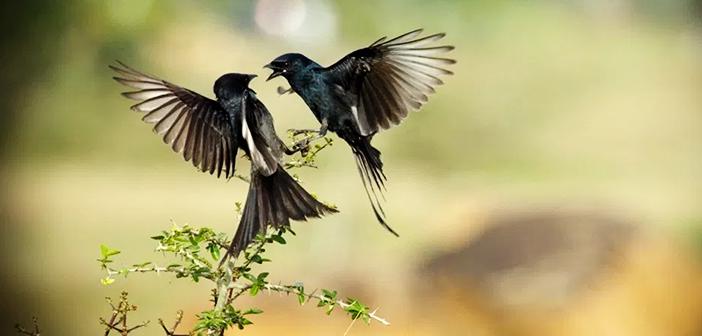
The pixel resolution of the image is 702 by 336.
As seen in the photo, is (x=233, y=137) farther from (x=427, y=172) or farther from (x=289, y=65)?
(x=427, y=172)

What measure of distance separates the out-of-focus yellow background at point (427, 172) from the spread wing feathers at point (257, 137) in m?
0.92

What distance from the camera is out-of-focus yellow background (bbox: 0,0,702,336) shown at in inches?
86.7

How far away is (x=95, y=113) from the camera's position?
2.21 meters

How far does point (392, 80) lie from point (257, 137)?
0.22 m

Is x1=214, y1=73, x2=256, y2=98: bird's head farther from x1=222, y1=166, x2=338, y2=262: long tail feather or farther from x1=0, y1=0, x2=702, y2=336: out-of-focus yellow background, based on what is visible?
x1=0, y1=0, x2=702, y2=336: out-of-focus yellow background

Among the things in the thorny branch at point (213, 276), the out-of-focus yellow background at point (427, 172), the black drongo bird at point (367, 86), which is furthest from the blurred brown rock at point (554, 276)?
the thorny branch at point (213, 276)

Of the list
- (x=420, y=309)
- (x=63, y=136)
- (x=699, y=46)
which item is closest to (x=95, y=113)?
(x=63, y=136)

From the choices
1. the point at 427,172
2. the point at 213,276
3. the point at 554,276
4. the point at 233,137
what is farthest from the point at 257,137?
the point at 554,276

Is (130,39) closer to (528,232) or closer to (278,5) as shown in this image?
(278,5)

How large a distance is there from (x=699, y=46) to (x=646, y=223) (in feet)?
1.53

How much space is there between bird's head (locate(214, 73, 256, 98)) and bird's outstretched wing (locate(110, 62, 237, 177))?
29mm

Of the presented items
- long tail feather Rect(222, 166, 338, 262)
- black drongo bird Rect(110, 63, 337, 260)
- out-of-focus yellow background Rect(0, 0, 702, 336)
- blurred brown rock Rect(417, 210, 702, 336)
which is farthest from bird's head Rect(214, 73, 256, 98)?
blurred brown rock Rect(417, 210, 702, 336)

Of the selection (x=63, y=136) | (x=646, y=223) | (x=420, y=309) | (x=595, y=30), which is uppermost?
(x=595, y=30)

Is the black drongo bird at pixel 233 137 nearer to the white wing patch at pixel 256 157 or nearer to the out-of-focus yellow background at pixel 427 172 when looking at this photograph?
the white wing patch at pixel 256 157
